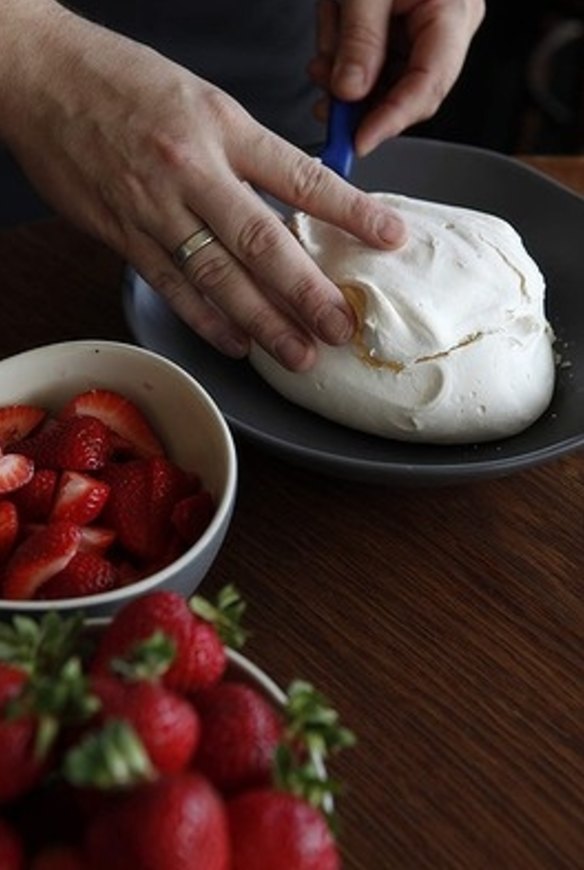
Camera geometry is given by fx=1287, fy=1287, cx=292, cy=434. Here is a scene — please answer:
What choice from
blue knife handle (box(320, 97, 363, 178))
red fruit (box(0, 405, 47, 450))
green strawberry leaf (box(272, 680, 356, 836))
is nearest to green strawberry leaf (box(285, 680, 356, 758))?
green strawberry leaf (box(272, 680, 356, 836))

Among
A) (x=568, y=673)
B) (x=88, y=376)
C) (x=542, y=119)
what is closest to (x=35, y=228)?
(x=88, y=376)

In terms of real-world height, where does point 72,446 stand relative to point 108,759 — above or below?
below

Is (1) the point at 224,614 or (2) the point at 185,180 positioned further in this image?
(2) the point at 185,180

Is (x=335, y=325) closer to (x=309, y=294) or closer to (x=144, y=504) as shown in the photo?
(x=309, y=294)

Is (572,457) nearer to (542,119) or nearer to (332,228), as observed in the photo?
(332,228)

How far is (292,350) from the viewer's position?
794mm

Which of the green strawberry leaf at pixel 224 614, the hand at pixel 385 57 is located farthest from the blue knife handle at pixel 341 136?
the green strawberry leaf at pixel 224 614

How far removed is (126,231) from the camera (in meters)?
0.84

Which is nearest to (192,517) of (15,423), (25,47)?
(15,423)

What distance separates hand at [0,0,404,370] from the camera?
782 millimetres

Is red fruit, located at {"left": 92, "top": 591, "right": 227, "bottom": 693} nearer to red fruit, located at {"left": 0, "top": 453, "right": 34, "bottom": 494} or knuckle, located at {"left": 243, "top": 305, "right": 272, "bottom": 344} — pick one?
red fruit, located at {"left": 0, "top": 453, "right": 34, "bottom": 494}

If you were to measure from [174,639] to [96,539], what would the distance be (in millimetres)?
196

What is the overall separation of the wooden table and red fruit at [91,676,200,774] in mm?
180

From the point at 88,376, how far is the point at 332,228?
204 mm
